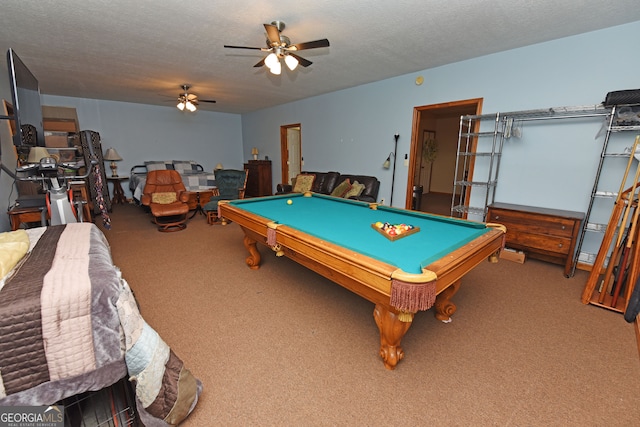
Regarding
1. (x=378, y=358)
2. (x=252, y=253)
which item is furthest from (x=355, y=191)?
(x=378, y=358)

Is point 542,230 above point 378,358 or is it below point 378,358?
above

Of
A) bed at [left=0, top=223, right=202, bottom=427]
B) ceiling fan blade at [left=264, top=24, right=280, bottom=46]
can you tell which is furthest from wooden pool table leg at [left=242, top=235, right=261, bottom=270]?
ceiling fan blade at [left=264, top=24, right=280, bottom=46]

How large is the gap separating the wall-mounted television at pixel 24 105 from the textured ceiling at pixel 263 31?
0.81 meters

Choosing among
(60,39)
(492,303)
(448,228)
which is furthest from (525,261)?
(60,39)

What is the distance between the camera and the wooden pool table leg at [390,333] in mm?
1506

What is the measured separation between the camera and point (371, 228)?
210 centimetres

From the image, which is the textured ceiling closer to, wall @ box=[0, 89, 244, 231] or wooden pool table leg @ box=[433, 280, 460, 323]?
wall @ box=[0, 89, 244, 231]

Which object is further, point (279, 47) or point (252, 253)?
point (252, 253)

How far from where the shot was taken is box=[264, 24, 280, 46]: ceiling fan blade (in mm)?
2252

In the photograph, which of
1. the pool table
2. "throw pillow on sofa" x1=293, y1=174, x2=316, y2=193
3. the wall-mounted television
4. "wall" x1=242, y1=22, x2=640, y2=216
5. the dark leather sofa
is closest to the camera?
the pool table

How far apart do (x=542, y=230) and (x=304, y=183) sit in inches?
151

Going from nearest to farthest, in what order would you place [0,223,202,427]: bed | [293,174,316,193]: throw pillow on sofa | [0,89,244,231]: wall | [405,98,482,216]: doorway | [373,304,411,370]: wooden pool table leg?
[0,223,202,427]: bed → [373,304,411,370]: wooden pool table leg → [293,174,316,193]: throw pillow on sofa → [0,89,244,231]: wall → [405,98,482,216]: doorway

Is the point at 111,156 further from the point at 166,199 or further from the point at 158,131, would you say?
the point at 166,199

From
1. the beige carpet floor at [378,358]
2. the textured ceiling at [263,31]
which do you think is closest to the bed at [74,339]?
the beige carpet floor at [378,358]
